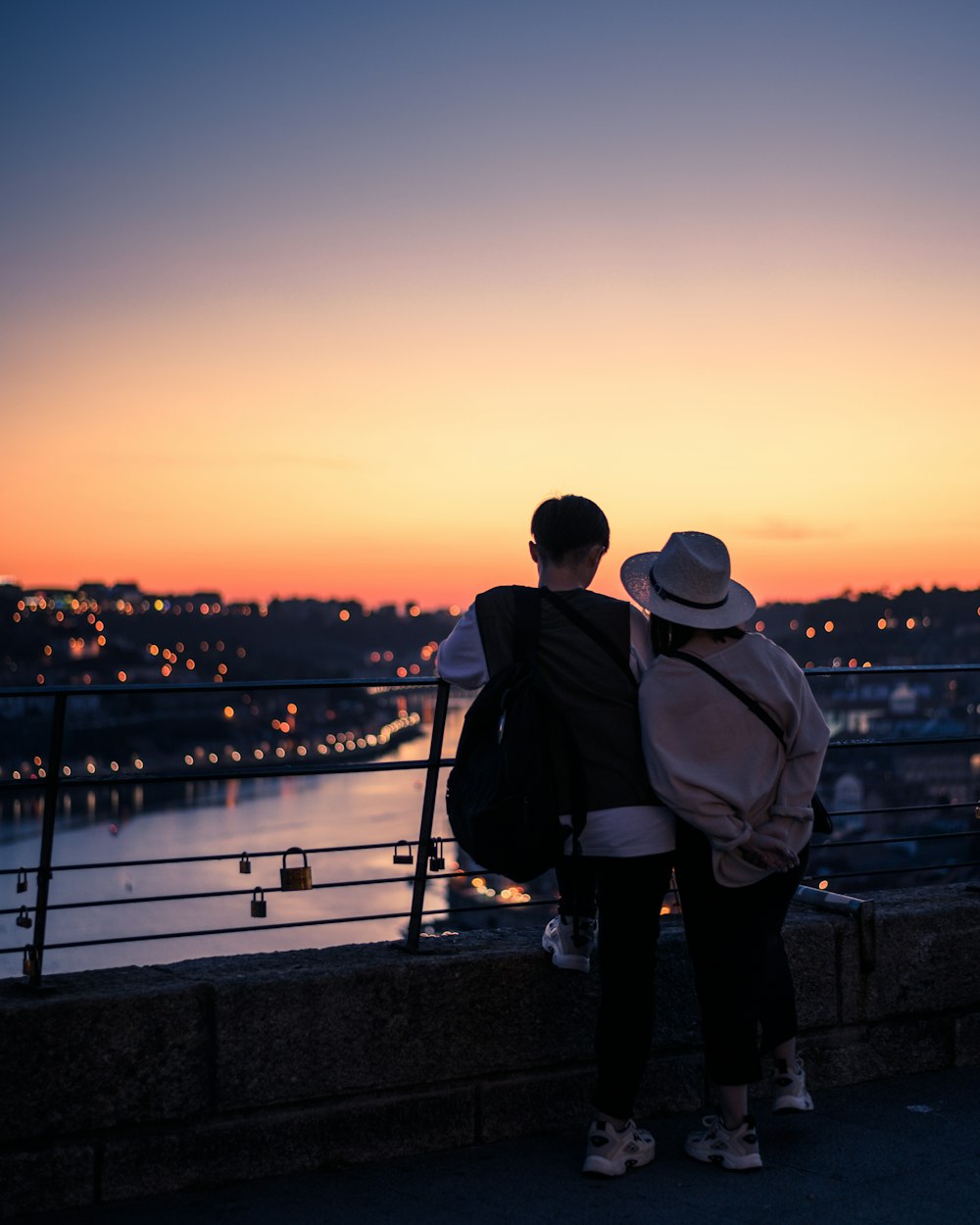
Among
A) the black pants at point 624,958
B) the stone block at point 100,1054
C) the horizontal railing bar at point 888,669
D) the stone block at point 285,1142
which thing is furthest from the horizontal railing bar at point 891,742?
the stone block at point 100,1054

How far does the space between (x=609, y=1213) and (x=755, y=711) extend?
1.23m

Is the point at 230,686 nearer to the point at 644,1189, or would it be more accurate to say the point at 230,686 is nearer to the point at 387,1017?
the point at 387,1017

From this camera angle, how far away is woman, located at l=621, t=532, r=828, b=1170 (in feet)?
11.5

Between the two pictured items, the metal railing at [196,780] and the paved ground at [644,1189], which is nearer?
the paved ground at [644,1189]

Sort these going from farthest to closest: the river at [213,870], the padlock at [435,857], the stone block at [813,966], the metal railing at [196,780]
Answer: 1. the river at [213,870]
2. the stone block at [813,966]
3. the padlock at [435,857]
4. the metal railing at [196,780]

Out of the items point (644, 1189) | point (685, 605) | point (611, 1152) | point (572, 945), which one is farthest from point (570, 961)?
point (685, 605)

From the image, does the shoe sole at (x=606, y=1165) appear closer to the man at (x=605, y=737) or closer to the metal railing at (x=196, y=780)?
the man at (x=605, y=737)

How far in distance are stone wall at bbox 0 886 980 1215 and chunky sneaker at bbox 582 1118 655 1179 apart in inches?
17.3

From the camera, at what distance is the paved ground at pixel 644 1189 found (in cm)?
344

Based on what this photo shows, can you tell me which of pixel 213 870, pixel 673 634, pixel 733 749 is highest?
pixel 673 634

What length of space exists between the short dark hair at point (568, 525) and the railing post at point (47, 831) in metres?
1.27

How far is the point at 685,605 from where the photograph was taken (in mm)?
3621

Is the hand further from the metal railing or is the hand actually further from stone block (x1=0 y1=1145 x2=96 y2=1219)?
stone block (x1=0 y1=1145 x2=96 y2=1219)

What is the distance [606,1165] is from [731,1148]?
0.33 meters
